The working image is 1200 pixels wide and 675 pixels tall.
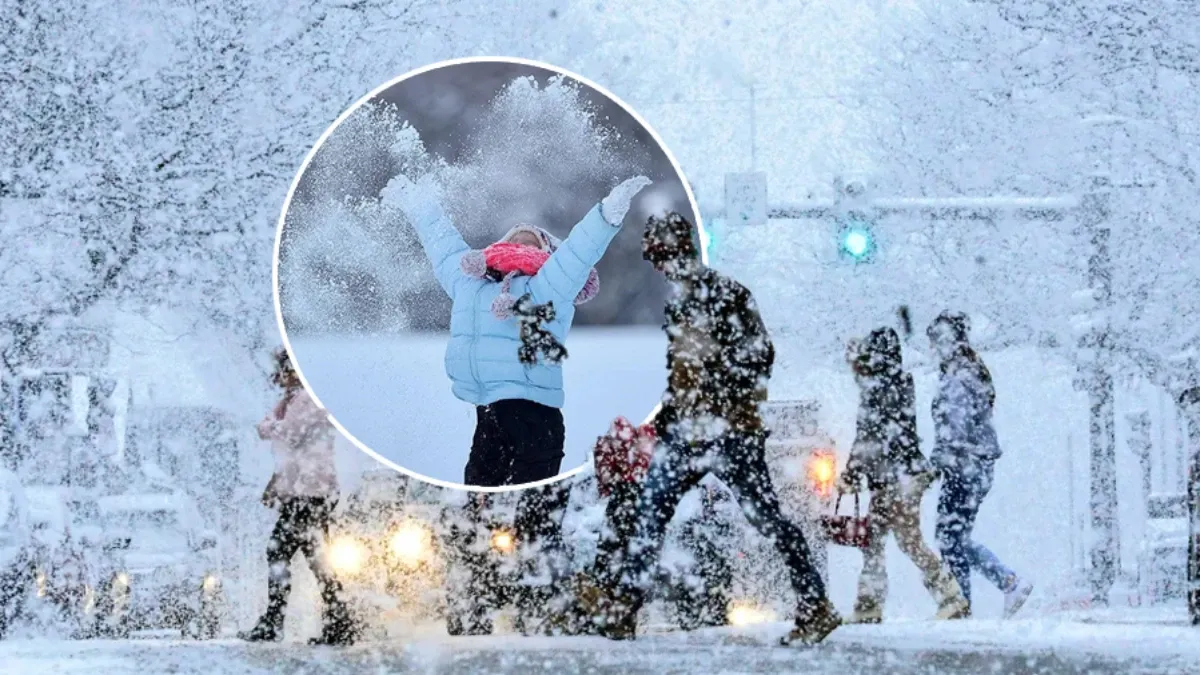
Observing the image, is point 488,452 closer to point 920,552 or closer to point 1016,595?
point 920,552

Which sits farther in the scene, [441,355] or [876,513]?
[876,513]

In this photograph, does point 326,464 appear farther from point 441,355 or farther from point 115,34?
point 115,34

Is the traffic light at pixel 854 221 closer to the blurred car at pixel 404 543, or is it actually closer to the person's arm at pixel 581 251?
the blurred car at pixel 404 543

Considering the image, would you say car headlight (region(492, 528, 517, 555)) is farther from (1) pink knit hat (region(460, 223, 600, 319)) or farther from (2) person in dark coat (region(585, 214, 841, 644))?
(1) pink knit hat (region(460, 223, 600, 319))

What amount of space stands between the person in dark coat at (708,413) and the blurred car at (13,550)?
7.27m

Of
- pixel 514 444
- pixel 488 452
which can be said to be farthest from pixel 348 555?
pixel 514 444

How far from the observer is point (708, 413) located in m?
7.23

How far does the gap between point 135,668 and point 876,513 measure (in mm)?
3585

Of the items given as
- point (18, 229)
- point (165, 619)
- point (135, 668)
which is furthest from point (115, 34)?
point (135, 668)

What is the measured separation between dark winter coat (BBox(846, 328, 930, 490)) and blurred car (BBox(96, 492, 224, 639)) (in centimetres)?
798

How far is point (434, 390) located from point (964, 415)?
294 cm

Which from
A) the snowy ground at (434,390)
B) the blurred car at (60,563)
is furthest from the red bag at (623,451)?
the blurred car at (60,563)

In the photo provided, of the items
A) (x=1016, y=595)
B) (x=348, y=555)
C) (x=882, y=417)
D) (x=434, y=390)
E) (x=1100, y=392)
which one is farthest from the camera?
(x=1100, y=392)

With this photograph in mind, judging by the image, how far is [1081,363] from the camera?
19.4 meters
